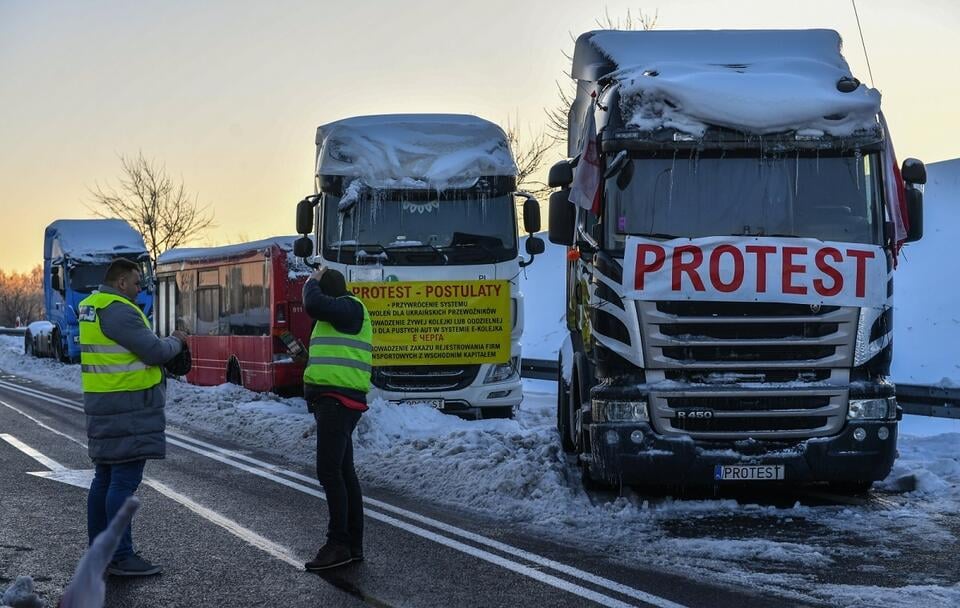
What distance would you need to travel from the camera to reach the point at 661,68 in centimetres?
1004

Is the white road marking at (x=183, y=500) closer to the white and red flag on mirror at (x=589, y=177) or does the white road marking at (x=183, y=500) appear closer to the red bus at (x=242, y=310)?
the white and red flag on mirror at (x=589, y=177)

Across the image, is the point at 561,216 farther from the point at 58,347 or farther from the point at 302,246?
the point at 58,347

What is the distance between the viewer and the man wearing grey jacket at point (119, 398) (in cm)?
717

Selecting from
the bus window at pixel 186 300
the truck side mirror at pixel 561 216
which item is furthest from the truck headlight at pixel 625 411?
the bus window at pixel 186 300

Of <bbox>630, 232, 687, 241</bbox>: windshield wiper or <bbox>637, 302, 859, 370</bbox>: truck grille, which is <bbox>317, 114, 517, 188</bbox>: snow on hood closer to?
<bbox>630, 232, 687, 241</bbox>: windshield wiper

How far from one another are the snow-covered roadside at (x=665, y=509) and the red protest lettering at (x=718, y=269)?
1697 mm

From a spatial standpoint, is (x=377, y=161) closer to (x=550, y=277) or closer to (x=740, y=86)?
(x=740, y=86)

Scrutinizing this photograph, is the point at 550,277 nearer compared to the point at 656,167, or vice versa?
the point at 656,167

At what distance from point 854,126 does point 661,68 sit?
156 centimetres

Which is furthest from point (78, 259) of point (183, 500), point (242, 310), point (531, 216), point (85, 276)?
point (183, 500)

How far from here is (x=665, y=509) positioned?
9.64 metres

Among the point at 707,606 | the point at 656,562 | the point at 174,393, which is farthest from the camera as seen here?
the point at 174,393

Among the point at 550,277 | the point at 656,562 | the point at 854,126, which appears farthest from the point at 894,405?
the point at 550,277

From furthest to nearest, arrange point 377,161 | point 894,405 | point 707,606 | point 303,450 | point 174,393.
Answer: point 174,393 < point 377,161 < point 303,450 < point 894,405 < point 707,606
